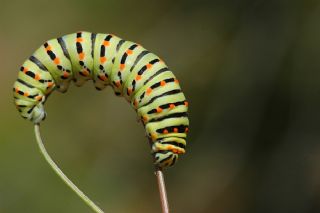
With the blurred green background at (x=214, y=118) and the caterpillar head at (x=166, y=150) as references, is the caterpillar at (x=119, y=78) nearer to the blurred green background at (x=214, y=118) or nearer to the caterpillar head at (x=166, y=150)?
Result: the caterpillar head at (x=166, y=150)

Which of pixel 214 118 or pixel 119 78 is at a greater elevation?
pixel 119 78

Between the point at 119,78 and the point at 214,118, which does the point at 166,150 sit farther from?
the point at 214,118

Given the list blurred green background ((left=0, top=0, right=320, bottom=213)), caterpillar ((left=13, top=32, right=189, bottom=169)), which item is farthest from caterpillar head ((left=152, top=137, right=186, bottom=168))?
blurred green background ((left=0, top=0, right=320, bottom=213))

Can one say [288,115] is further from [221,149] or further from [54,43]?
[54,43]

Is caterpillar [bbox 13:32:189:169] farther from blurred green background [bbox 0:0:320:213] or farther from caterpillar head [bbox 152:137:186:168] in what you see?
blurred green background [bbox 0:0:320:213]

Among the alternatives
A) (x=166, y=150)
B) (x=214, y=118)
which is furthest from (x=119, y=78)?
(x=214, y=118)

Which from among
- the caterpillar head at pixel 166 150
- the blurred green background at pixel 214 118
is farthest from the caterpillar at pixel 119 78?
the blurred green background at pixel 214 118
